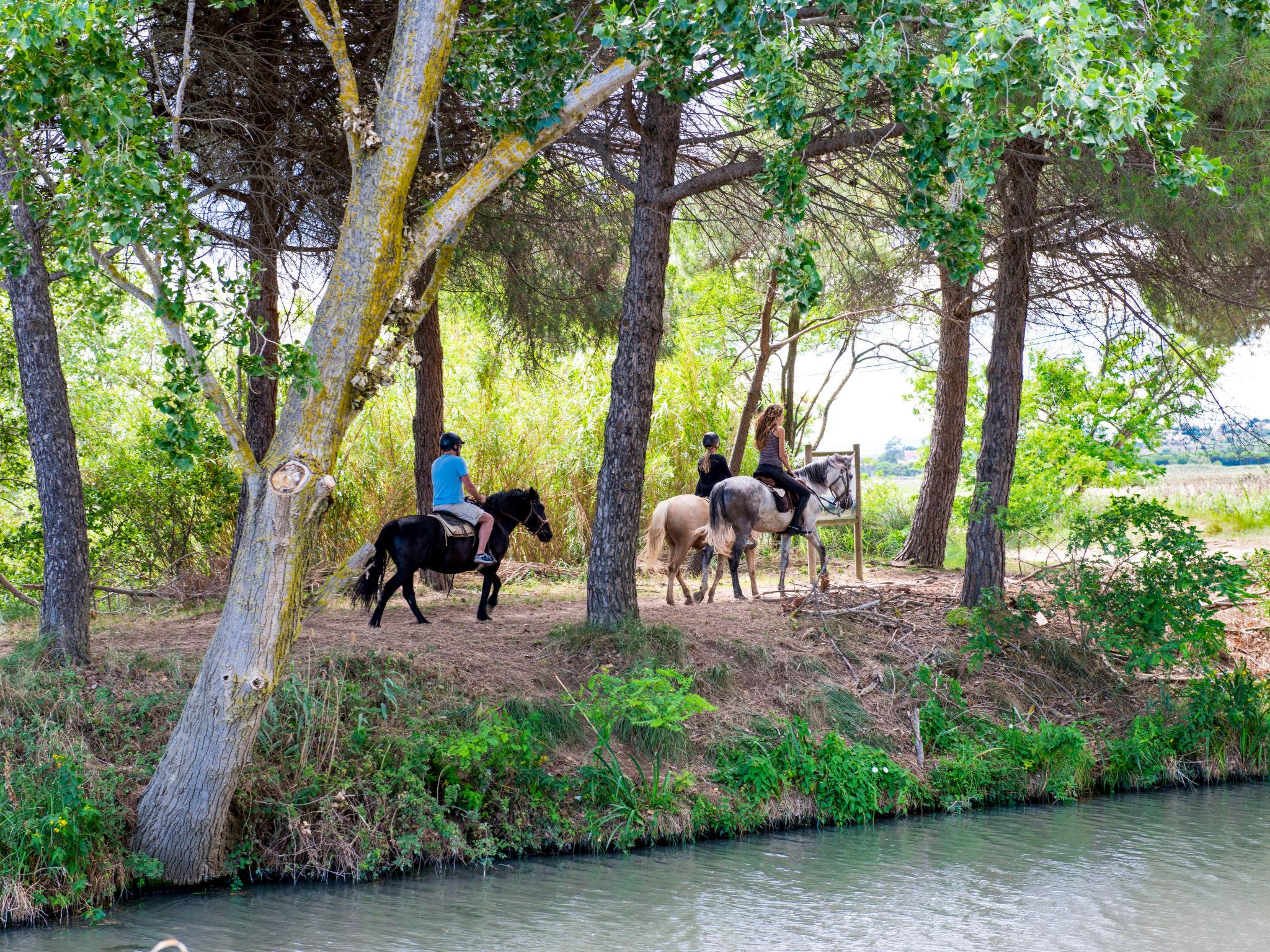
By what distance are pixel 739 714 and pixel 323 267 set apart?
7.49m

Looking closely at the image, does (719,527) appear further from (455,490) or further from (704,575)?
(455,490)

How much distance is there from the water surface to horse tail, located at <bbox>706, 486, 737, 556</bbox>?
411cm

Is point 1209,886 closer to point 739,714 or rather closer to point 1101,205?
point 739,714

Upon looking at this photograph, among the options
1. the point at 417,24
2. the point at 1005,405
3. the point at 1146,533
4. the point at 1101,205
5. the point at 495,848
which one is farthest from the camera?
the point at 1005,405

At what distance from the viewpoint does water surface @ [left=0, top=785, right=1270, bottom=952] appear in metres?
6.45

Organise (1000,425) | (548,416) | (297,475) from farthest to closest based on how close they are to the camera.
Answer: (548,416) < (1000,425) < (297,475)

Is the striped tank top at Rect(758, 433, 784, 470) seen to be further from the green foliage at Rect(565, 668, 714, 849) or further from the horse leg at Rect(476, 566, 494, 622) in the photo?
the green foliage at Rect(565, 668, 714, 849)

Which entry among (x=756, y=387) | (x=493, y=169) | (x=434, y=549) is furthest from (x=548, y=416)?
(x=493, y=169)

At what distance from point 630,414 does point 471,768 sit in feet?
11.6

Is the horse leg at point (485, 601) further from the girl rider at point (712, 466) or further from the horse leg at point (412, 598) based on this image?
the girl rider at point (712, 466)

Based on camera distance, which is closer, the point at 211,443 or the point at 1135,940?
the point at 1135,940

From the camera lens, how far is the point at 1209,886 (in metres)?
7.41

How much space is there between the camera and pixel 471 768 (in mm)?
8250

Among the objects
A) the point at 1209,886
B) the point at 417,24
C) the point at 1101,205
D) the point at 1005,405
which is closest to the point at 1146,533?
the point at 1005,405
